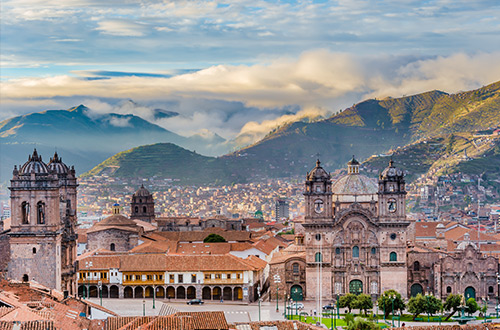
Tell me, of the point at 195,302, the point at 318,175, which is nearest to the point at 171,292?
the point at 195,302

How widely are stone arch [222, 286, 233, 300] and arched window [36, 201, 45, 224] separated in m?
22.6

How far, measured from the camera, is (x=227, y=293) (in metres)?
81.8

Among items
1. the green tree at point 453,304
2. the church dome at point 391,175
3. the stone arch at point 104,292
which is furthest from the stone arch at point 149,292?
the green tree at point 453,304

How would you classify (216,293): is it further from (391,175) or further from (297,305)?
(391,175)

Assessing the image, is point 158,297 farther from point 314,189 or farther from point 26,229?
point 26,229

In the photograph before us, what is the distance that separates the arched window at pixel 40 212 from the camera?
205ft

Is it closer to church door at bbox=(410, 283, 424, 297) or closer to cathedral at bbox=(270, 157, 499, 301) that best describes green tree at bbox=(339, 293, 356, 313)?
cathedral at bbox=(270, 157, 499, 301)

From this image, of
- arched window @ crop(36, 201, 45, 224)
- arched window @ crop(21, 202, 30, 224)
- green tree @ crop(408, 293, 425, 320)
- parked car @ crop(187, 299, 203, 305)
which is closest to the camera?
arched window @ crop(36, 201, 45, 224)

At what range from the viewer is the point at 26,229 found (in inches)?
2456

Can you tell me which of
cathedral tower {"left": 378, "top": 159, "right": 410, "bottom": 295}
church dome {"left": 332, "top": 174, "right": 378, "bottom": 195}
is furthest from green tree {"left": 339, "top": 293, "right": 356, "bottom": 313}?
church dome {"left": 332, "top": 174, "right": 378, "bottom": 195}

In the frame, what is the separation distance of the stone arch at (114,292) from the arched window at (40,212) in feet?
65.2

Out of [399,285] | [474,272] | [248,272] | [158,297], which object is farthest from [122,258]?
[474,272]

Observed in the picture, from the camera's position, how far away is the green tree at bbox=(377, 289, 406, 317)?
71062mm

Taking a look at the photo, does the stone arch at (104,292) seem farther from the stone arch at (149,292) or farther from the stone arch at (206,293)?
the stone arch at (206,293)
